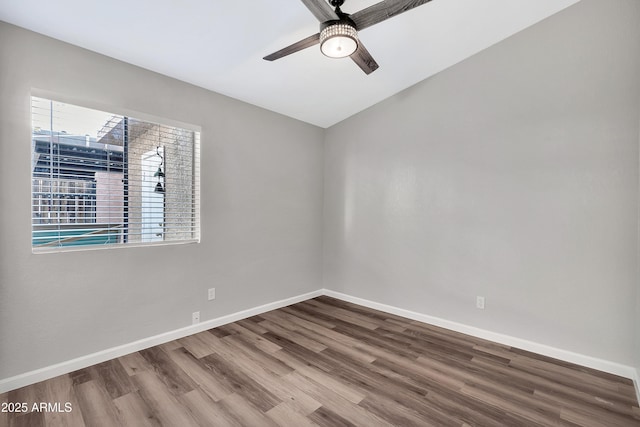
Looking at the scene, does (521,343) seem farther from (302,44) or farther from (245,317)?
(302,44)

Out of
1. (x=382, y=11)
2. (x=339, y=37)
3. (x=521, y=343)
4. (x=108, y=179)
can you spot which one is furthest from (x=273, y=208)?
(x=521, y=343)

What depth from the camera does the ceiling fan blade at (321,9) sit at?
168 cm

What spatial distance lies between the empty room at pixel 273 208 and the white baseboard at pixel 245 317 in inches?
0.8

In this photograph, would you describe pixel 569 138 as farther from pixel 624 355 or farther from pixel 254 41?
pixel 254 41

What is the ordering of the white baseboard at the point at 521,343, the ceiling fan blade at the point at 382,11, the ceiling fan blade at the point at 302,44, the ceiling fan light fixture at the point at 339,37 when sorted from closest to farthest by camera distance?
the ceiling fan blade at the point at 382,11, the ceiling fan light fixture at the point at 339,37, the ceiling fan blade at the point at 302,44, the white baseboard at the point at 521,343

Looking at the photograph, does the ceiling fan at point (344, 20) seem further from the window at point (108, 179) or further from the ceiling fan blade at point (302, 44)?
the window at point (108, 179)

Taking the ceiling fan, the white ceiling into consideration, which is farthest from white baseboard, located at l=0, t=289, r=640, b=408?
the ceiling fan

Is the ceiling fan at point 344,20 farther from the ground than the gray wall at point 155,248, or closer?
farther from the ground

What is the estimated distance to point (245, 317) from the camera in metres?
3.44

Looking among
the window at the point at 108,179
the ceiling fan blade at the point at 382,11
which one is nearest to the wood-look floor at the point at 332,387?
the window at the point at 108,179

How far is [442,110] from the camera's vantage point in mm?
3240

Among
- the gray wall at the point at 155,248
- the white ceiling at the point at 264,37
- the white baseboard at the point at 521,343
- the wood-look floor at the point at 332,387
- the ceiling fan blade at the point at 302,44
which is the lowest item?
the wood-look floor at the point at 332,387

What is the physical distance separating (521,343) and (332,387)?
1846 millimetres

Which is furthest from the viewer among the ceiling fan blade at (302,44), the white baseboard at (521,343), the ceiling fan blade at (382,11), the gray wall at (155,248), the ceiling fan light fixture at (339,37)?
the white baseboard at (521,343)
